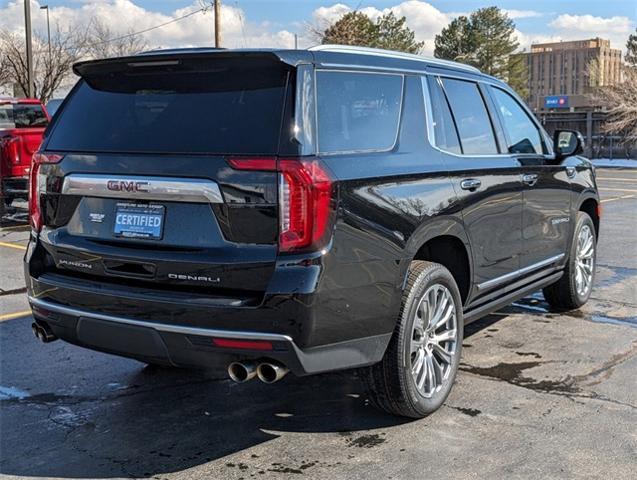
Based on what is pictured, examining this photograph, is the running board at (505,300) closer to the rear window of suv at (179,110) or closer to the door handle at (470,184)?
the door handle at (470,184)

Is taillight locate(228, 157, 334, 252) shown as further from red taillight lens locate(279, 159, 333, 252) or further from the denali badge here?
the denali badge

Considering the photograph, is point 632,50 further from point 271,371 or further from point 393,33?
point 271,371

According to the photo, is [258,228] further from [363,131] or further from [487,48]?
[487,48]

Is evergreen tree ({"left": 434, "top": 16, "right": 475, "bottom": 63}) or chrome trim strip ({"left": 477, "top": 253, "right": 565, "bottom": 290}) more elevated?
evergreen tree ({"left": 434, "top": 16, "right": 475, "bottom": 63})

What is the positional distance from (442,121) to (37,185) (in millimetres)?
2331

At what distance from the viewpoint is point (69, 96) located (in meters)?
4.10

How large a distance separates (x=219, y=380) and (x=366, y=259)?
1722mm

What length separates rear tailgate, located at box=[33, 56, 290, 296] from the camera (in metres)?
3.30

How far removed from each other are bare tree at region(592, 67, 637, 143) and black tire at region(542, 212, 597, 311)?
3704 centimetres

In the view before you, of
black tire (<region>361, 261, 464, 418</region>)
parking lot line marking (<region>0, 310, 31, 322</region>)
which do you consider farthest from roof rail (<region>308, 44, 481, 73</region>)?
parking lot line marking (<region>0, 310, 31, 322</region>)

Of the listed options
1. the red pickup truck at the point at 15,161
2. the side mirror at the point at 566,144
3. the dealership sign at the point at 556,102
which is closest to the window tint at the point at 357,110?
the side mirror at the point at 566,144

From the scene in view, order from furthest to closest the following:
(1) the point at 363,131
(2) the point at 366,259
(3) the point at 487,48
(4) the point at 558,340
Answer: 1. (3) the point at 487,48
2. (4) the point at 558,340
3. (1) the point at 363,131
4. (2) the point at 366,259

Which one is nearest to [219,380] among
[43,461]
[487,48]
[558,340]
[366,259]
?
[43,461]

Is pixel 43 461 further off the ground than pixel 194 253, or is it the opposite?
pixel 194 253
